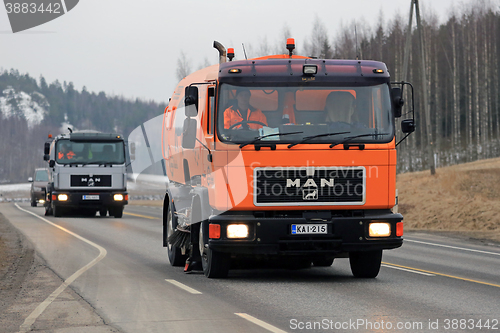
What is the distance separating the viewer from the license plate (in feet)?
31.0

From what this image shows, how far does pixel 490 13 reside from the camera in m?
69.6

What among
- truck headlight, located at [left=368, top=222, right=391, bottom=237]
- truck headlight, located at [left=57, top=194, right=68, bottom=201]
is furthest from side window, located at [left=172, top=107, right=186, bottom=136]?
truck headlight, located at [left=57, top=194, right=68, bottom=201]

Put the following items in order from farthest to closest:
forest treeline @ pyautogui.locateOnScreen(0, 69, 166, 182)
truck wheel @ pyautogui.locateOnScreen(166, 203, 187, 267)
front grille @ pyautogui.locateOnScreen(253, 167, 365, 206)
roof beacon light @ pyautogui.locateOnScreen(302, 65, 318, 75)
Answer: forest treeline @ pyautogui.locateOnScreen(0, 69, 166, 182) < truck wheel @ pyautogui.locateOnScreen(166, 203, 187, 267) < roof beacon light @ pyautogui.locateOnScreen(302, 65, 318, 75) < front grille @ pyautogui.locateOnScreen(253, 167, 365, 206)

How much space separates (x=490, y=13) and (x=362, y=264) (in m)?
65.4

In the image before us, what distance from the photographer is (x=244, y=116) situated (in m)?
9.51

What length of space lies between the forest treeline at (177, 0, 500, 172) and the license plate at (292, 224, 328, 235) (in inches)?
1945

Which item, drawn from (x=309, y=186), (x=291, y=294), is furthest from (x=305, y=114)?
(x=291, y=294)

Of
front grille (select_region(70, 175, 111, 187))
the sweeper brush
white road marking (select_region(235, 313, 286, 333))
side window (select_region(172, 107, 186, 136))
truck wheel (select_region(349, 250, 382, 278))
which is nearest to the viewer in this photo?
white road marking (select_region(235, 313, 286, 333))

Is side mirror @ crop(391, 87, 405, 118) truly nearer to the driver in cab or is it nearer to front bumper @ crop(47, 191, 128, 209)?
the driver in cab

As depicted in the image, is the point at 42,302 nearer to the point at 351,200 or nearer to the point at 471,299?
the point at 351,200

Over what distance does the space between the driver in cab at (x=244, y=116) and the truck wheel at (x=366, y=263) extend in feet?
8.22

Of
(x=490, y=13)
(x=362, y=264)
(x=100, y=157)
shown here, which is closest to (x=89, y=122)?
(x=490, y=13)

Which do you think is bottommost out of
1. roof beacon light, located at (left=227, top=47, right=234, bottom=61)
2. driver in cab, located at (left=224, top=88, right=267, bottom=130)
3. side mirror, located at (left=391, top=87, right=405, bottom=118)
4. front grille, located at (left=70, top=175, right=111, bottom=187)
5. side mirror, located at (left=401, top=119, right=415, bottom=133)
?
front grille, located at (left=70, top=175, right=111, bottom=187)

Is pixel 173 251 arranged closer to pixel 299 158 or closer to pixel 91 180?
pixel 299 158
